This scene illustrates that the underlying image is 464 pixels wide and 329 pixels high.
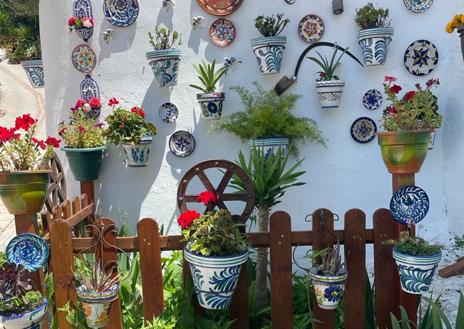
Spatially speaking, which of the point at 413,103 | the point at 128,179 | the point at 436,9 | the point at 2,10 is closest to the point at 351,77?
the point at 436,9

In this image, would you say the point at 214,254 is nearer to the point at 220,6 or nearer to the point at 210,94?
the point at 210,94

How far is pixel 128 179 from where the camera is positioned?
3.73 meters

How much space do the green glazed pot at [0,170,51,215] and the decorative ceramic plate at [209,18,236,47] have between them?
204 centimetres

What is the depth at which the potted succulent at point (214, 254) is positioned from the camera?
1929 mm

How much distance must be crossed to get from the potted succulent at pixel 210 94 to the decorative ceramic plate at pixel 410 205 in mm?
1793

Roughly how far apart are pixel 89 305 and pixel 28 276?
37cm

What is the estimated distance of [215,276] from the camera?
1928 mm

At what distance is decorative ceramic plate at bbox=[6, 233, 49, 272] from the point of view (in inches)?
75.0

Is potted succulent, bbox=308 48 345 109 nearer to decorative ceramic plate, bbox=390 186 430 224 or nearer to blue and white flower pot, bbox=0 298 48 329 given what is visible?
decorative ceramic plate, bbox=390 186 430 224

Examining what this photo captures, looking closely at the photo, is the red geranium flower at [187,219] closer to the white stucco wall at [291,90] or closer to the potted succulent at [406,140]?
the potted succulent at [406,140]

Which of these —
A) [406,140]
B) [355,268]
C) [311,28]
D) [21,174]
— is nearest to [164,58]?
[311,28]

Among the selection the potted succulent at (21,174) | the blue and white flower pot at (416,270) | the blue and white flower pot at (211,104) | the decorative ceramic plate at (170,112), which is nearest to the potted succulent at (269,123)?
the blue and white flower pot at (211,104)

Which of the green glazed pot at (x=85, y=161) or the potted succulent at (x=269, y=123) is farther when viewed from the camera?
the green glazed pot at (x=85, y=161)

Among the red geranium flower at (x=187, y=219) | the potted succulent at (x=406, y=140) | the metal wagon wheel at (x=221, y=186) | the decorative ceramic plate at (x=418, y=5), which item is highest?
the decorative ceramic plate at (x=418, y=5)
